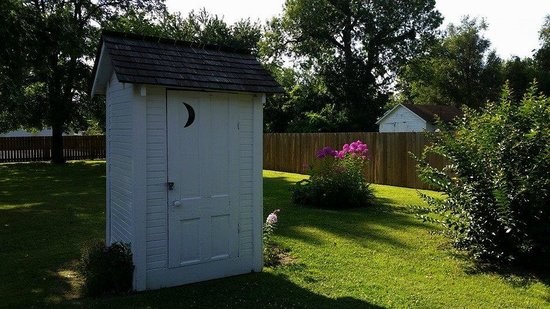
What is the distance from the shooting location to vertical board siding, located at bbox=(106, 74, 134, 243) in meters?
5.00

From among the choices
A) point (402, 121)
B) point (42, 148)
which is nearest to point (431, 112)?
point (402, 121)

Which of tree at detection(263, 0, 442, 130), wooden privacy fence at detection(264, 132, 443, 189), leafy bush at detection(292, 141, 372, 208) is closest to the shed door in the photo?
leafy bush at detection(292, 141, 372, 208)

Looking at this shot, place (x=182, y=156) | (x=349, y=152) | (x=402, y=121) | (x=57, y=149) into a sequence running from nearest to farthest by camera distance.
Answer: (x=182, y=156), (x=349, y=152), (x=57, y=149), (x=402, y=121)

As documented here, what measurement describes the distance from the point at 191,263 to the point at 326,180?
6297 millimetres

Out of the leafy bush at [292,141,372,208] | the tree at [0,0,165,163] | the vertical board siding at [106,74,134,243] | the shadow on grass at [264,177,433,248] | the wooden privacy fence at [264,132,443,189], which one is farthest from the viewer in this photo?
the tree at [0,0,165,163]

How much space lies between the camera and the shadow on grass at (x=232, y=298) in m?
4.50

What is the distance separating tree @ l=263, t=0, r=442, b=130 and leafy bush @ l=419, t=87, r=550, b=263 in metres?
25.1

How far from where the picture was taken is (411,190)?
45.4 feet

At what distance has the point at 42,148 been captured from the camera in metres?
28.2

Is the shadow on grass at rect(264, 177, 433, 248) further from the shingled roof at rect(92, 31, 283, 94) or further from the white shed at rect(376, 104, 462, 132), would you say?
the white shed at rect(376, 104, 462, 132)

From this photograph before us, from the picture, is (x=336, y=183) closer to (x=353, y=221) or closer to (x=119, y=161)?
(x=353, y=221)

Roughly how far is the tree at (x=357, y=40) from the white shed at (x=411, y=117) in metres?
1.20

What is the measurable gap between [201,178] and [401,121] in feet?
102

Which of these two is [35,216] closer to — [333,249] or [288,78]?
[333,249]
